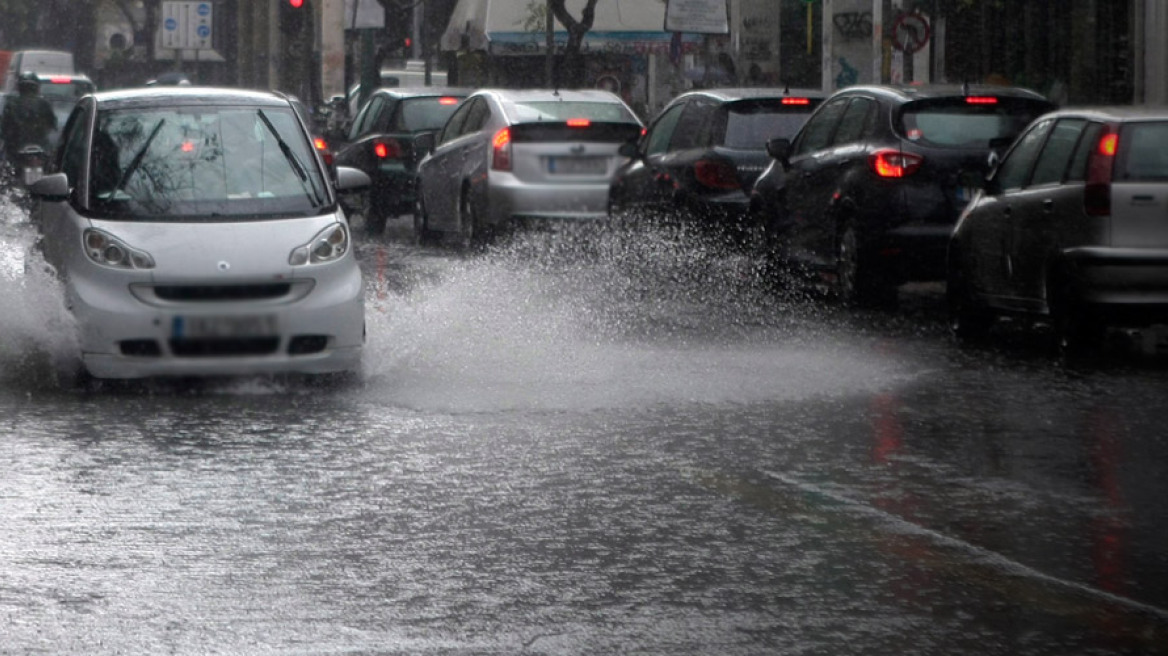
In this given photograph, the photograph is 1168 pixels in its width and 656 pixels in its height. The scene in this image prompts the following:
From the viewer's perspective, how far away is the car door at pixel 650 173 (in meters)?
19.1

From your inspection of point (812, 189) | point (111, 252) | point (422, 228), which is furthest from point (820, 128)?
point (422, 228)

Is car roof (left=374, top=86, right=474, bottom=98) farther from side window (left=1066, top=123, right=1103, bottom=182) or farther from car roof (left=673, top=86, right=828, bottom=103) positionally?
side window (left=1066, top=123, right=1103, bottom=182)

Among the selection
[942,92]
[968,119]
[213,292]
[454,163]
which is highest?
[942,92]

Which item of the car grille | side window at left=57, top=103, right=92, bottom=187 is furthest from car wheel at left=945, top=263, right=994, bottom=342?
side window at left=57, top=103, right=92, bottom=187

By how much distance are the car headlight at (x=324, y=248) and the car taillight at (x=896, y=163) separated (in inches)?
200

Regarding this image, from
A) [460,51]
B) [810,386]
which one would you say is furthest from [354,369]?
[460,51]

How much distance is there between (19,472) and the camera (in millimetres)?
8898

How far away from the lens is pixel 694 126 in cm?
1908

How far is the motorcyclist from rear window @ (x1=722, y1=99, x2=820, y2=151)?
10.1m

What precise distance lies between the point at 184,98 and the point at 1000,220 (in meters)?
5.02

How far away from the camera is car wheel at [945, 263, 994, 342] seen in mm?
14305

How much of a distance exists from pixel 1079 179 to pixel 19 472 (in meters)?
6.59

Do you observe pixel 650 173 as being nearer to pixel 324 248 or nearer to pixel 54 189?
pixel 324 248

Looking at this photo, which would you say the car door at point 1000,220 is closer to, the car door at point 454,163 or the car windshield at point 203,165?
the car windshield at point 203,165
